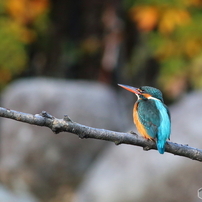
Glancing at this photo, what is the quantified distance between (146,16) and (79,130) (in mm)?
8082

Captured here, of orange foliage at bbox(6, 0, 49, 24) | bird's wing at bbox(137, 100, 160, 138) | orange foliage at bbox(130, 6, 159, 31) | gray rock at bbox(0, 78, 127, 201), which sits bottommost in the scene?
gray rock at bbox(0, 78, 127, 201)

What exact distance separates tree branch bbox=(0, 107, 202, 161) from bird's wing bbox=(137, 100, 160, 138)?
0.43 meters

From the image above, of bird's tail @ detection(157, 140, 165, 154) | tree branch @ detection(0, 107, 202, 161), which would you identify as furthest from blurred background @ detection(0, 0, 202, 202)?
tree branch @ detection(0, 107, 202, 161)

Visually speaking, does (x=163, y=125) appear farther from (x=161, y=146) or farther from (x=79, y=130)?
(x=79, y=130)

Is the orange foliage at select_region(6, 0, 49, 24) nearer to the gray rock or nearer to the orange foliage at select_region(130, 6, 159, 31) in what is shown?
the orange foliage at select_region(130, 6, 159, 31)

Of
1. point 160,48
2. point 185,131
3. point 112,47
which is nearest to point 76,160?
point 185,131

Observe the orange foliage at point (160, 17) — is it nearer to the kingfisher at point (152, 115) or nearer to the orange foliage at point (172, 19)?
the orange foliage at point (172, 19)

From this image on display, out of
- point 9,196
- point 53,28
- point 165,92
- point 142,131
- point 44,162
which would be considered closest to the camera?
point 142,131

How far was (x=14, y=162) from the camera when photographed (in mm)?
7969

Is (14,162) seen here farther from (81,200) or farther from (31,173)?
(81,200)

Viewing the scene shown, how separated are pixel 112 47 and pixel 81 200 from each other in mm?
5776

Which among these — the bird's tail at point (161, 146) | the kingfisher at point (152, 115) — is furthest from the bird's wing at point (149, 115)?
the bird's tail at point (161, 146)

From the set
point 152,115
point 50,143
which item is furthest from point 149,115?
point 50,143

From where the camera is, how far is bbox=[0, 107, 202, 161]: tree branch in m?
2.40
